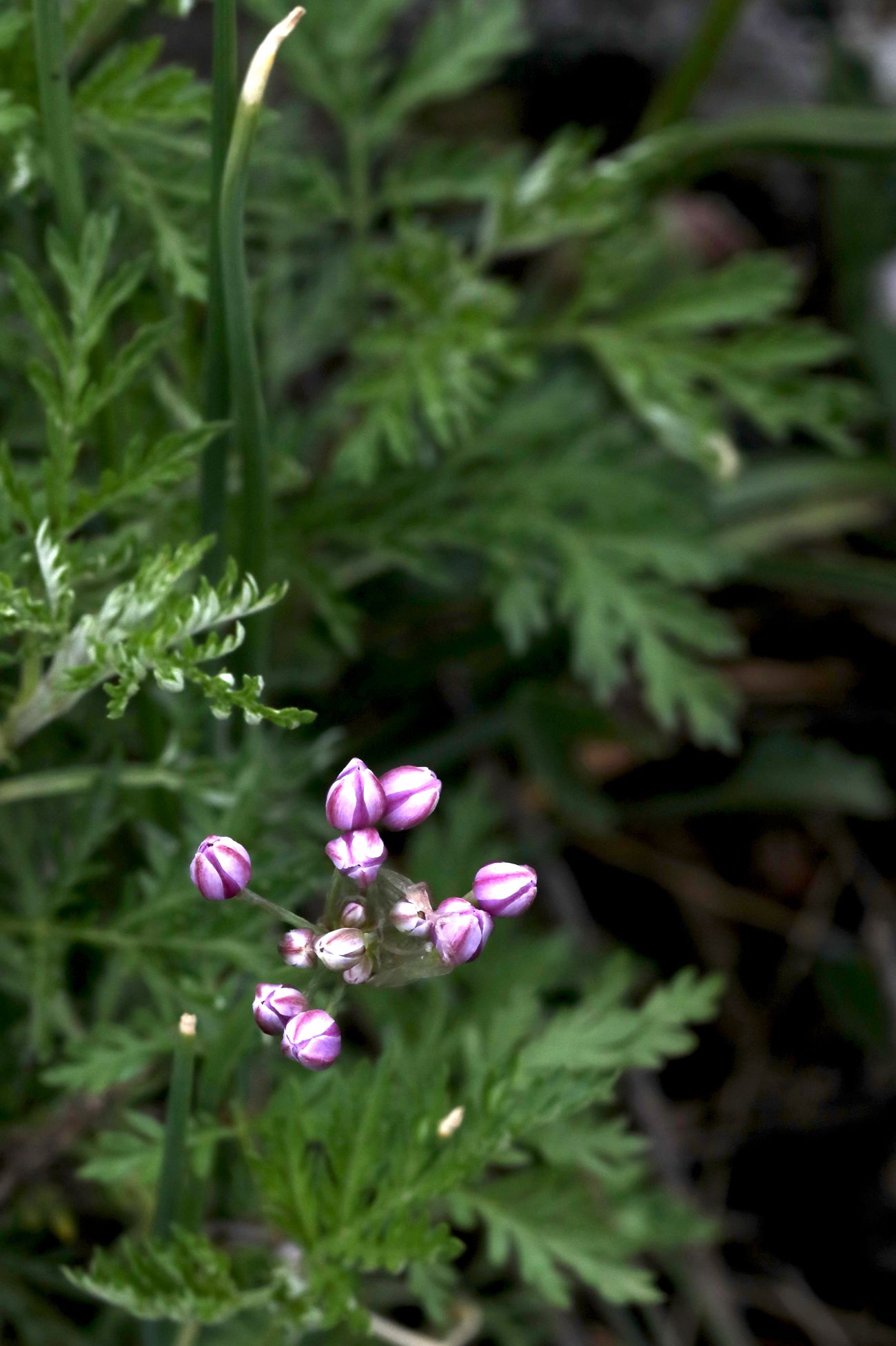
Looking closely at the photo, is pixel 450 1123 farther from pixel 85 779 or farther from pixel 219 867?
pixel 85 779

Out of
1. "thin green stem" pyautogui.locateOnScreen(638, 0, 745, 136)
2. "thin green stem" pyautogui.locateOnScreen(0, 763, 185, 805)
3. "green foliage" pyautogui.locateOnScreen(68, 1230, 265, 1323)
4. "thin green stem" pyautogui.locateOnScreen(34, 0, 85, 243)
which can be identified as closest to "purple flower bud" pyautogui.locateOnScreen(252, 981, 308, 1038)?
"green foliage" pyautogui.locateOnScreen(68, 1230, 265, 1323)

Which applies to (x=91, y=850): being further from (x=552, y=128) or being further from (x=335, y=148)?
(x=552, y=128)

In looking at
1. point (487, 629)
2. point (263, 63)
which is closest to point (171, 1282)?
point (263, 63)

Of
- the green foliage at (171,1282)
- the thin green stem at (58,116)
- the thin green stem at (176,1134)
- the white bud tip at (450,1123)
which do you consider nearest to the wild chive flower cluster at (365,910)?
the thin green stem at (176,1134)


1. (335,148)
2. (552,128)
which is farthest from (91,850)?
(552,128)

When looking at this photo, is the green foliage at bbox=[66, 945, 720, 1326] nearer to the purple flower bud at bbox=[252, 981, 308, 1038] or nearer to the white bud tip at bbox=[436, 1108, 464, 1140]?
the white bud tip at bbox=[436, 1108, 464, 1140]

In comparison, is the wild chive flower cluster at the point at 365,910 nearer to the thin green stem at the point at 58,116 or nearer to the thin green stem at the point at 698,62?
the thin green stem at the point at 58,116
